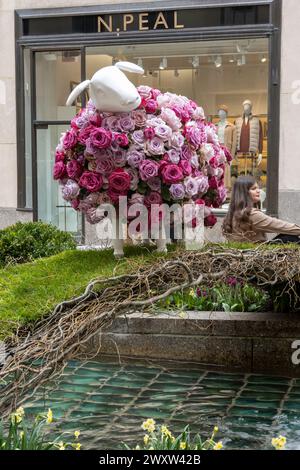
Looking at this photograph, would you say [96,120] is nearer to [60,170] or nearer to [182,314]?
[60,170]

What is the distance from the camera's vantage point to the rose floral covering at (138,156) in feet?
19.4

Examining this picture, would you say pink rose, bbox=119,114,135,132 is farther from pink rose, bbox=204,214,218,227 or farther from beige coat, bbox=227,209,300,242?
beige coat, bbox=227,209,300,242

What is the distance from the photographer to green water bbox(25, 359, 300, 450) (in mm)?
5914

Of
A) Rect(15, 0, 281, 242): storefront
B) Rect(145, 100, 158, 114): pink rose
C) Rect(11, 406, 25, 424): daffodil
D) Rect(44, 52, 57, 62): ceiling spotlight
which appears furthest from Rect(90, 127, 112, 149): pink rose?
Rect(44, 52, 57, 62): ceiling spotlight

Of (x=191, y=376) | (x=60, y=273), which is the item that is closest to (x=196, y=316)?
(x=191, y=376)

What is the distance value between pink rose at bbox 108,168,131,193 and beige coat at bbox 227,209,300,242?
1891 mm

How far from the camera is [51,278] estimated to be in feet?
19.5

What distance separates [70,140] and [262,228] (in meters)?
2.53

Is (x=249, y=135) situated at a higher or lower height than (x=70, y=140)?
higher

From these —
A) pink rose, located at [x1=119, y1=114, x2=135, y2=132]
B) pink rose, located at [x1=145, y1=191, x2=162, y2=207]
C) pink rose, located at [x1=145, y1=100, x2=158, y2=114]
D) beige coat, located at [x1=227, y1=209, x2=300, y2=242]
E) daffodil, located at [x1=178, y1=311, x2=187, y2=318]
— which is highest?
pink rose, located at [x1=145, y1=100, x2=158, y2=114]

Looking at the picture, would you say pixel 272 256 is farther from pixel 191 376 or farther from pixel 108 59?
pixel 108 59

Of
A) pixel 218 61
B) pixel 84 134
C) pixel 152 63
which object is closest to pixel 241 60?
pixel 218 61
